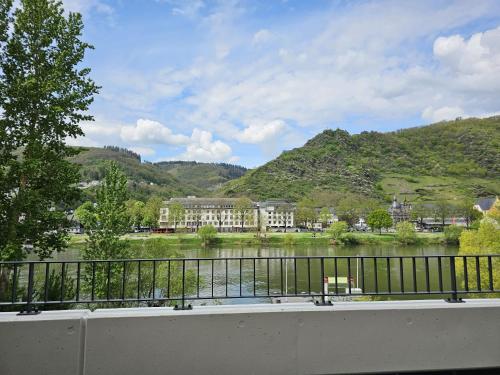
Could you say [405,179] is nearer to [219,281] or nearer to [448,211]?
[448,211]

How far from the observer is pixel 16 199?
1078 centimetres

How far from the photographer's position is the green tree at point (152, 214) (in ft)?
320

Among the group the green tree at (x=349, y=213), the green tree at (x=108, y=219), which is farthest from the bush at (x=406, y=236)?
the green tree at (x=108, y=219)

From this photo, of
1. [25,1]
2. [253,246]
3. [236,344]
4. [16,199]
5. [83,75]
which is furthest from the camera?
[253,246]

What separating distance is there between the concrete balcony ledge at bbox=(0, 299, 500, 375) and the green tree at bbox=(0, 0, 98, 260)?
8.17 metres

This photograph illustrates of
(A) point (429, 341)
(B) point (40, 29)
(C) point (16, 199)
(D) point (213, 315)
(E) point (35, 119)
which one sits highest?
(B) point (40, 29)

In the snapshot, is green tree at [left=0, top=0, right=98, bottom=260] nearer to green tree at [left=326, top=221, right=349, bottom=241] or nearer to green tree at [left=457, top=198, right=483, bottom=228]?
green tree at [left=326, top=221, right=349, bottom=241]

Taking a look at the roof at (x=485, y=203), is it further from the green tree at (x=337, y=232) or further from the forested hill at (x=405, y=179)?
the green tree at (x=337, y=232)

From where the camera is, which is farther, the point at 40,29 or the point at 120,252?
the point at 120,252

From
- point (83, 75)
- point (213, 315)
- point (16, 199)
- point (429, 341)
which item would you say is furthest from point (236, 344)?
point (83, 75)

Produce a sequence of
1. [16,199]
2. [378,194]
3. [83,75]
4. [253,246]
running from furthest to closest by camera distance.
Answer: [378,194] < [253,246] < [83,75] < [16,199]

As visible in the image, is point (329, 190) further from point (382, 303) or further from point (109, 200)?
point (382, 303)

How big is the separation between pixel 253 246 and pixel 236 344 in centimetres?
6967

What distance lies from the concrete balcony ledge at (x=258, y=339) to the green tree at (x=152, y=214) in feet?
316
